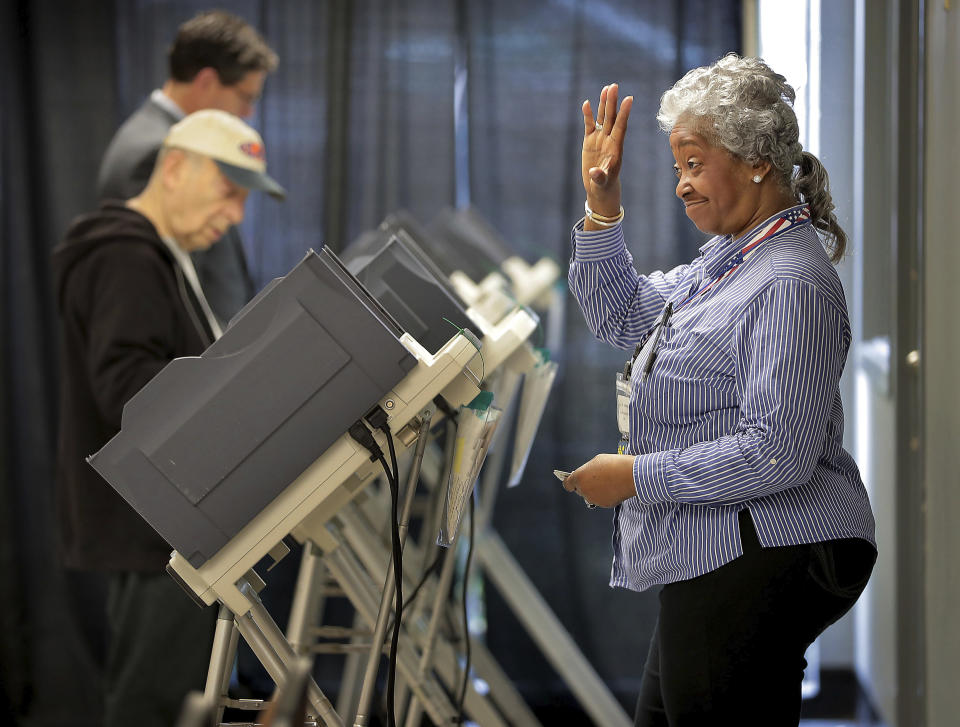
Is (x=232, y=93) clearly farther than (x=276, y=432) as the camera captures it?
Yes

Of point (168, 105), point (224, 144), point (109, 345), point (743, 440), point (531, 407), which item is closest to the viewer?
point (743, 440)

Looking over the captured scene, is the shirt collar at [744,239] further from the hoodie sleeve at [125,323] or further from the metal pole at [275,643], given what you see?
the hoodie sleeve at [125,323]

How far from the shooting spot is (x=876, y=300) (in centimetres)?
244

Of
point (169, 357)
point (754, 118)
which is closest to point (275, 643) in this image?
point (169, 357)

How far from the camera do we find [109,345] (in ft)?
6.59

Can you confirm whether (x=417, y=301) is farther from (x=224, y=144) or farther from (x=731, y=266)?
(x=224, y=144)

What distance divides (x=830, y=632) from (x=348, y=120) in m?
2.07

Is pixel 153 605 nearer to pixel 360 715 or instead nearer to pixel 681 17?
pixel 360 715

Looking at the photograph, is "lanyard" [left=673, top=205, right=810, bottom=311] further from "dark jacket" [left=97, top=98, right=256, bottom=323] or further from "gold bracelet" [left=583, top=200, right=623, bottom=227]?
"dark jacket" [left=97, top=98, right=256, bottom=323]

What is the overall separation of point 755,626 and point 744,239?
1.61 ft

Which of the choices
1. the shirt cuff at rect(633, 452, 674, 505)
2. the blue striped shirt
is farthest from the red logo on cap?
the shirt cuff at rect(633, 452, 674, 505)

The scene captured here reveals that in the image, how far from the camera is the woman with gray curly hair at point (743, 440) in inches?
48.8

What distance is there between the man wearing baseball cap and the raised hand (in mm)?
917

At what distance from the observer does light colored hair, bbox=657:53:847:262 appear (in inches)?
51.8
